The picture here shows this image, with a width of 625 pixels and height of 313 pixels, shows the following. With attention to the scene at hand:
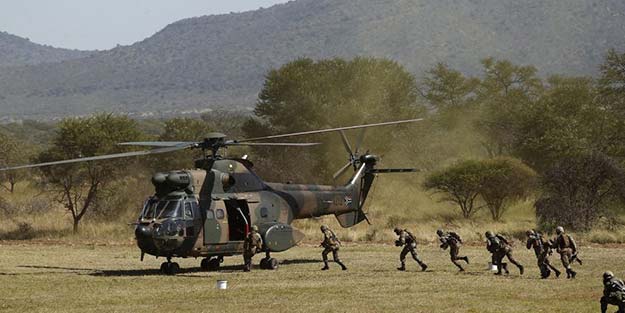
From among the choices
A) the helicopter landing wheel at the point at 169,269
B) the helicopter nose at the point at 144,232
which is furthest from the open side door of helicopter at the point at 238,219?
the helicopter nose at the point at 144,232

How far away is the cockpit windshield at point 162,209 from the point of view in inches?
1174

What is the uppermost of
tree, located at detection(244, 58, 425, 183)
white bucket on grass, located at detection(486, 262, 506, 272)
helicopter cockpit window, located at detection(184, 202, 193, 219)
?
tree, located at detection(244, 58, 425, 183)

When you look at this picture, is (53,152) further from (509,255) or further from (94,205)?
(509,255)

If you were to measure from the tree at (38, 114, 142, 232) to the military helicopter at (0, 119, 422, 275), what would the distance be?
2135cm

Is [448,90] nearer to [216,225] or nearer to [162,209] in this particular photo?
[216,225]

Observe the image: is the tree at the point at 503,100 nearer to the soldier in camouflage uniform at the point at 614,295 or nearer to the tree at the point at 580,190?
the tree at the point at 580,190

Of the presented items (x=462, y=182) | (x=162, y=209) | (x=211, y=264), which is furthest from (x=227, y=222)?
(x=462, y=182)

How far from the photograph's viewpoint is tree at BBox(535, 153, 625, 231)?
47781 millimetres

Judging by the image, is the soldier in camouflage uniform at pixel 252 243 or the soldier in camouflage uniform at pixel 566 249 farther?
the soldier in camouflage uniform at pixel 252 243

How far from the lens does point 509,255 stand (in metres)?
29.7

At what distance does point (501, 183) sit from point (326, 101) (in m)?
23.1

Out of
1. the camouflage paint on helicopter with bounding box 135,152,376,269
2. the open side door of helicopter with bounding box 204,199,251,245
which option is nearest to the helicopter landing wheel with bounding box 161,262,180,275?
the camouflage paint on helicopter with bounding box 135,152,376,269

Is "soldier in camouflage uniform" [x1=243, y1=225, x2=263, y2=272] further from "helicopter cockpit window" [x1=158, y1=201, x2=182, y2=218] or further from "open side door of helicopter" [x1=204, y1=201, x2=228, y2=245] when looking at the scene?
"helicopter cockpit window" [x1=158, y1=201, x2=182, y2=218]

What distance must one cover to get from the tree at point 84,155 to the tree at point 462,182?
17718 mm
